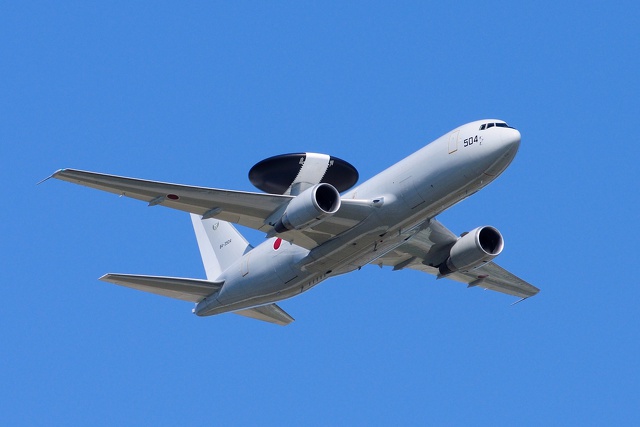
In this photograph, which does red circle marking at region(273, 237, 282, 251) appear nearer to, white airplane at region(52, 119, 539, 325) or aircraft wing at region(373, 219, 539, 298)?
white airplane at region(52, 119, 539, 325)

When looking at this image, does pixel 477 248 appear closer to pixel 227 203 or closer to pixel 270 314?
pixel 270 314

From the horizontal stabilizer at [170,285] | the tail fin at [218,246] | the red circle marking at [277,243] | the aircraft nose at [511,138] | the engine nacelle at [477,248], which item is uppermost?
the tail fin at [218,246]

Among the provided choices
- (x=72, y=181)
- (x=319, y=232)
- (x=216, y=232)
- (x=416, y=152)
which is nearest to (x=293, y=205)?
(x=319, y=232)

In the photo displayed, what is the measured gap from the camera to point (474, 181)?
135 ft

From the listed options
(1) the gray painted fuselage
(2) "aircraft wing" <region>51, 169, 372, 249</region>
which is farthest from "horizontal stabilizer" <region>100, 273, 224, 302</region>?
(2) "aircraft wing" <region>51, 169, 372, 249</region>

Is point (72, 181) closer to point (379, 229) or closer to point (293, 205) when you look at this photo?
point (293, 205)

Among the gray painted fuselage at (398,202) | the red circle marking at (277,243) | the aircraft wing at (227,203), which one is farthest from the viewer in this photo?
the red circle marking at (277,243)

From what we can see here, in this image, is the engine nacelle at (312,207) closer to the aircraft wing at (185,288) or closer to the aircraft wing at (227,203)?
the aircraft wing at (227,203)

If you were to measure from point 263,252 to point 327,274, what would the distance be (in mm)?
3265

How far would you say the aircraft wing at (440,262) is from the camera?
4831 centimetres

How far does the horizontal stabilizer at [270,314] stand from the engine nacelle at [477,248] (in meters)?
8.34

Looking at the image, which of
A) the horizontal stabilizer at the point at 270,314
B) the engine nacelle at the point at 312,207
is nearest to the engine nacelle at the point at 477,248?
the engine nacelle at the point at 312,207

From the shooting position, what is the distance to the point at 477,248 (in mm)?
46875

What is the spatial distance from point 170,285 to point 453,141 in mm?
14251
